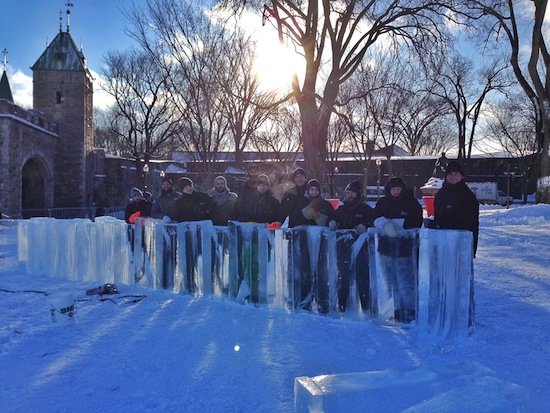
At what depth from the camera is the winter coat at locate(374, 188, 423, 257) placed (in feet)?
13.7

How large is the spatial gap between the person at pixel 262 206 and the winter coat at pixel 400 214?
1.60m

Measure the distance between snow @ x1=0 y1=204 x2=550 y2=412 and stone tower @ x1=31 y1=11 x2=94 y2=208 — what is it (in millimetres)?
26848

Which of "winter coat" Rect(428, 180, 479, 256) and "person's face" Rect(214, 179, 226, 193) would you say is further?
"person's face" Rect(214, 179, 226, 193)

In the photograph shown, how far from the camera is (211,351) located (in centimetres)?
359

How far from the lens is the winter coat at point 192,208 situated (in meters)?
6.39

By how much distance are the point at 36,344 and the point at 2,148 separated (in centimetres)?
2297

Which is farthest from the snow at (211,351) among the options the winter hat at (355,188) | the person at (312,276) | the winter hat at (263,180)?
the winter hat at (263,180)

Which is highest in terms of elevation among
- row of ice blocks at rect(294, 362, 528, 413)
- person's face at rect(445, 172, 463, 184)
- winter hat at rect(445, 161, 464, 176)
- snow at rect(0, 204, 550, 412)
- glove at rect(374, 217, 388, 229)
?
winter hat at rect(445, 161, 464, 176)

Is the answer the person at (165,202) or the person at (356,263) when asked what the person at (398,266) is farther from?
the person at (165,202)

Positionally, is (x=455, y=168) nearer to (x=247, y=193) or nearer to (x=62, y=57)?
(x=247, y=193)

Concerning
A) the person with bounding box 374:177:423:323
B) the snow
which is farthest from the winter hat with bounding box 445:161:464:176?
the snow

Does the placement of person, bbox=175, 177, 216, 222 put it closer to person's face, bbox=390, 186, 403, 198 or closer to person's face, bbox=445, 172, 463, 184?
person's face, bbox=390, 186, 403, 198

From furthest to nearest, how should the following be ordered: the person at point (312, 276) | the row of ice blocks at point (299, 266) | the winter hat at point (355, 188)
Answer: the winter hat at point (355, 188) < the person at point (312, 276) < the row of ice blocks at point (299, 266)

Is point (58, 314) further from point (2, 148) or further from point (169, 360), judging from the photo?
point (2, 148)
